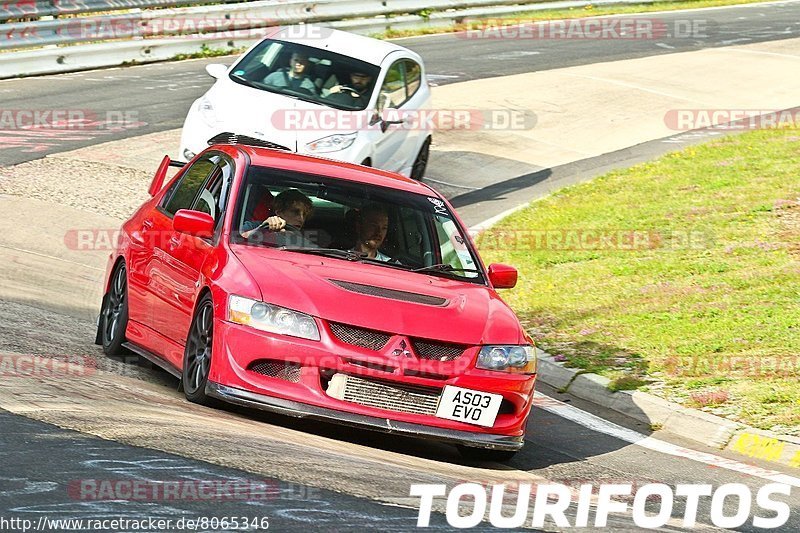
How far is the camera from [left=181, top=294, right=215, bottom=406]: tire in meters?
8.13

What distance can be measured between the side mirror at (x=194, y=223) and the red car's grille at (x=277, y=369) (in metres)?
1.21

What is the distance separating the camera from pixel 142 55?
25.2m

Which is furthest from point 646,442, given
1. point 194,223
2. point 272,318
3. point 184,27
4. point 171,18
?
point 184,27

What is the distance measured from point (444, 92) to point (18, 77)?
23.9 ft

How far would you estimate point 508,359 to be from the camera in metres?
8.17

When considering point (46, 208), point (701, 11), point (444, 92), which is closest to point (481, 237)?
point (46, 208)

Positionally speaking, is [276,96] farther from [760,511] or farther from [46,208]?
[760,511]

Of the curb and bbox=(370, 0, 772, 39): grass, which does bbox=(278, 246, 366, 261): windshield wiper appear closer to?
the curb

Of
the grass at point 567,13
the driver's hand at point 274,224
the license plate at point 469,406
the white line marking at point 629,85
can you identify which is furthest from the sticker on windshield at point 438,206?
the grass at point 567,13

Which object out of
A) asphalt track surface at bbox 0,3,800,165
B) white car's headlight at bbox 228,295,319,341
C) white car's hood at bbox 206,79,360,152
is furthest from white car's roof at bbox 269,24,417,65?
white car's headlight at bbox 228,295,319,341

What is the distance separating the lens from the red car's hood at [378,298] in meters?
7.87

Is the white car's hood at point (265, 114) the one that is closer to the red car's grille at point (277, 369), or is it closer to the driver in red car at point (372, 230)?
the driver in red car at point (372, 230)

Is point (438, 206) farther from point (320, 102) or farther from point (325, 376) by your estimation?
point (320, 102)

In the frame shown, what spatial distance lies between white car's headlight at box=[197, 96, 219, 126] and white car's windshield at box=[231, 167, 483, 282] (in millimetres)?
6330
